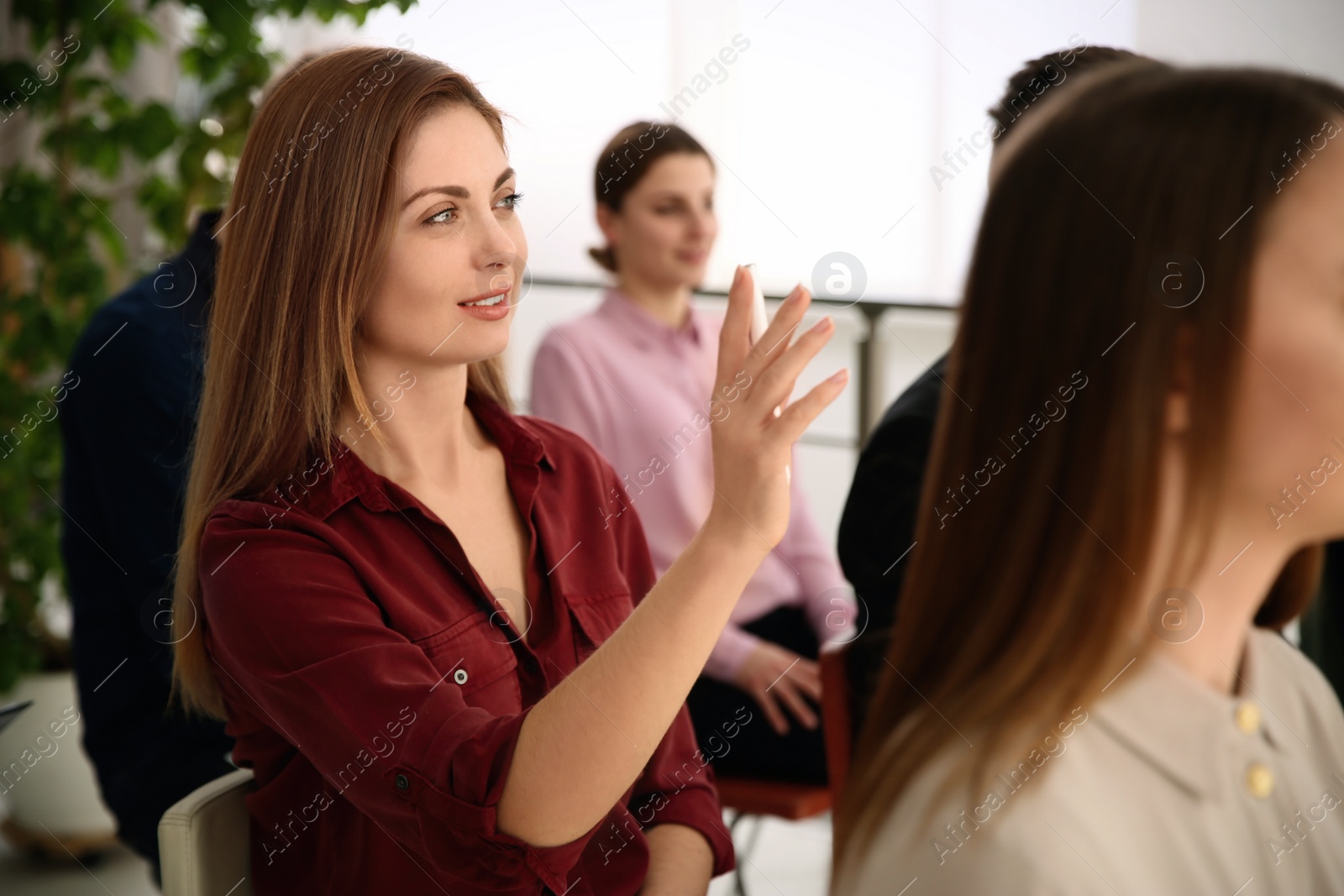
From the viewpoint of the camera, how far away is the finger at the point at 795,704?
6.53ft

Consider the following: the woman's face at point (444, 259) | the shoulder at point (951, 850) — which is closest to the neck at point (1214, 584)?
the shoulder at point (951, 850)

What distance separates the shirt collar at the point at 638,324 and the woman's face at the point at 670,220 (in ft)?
0.23

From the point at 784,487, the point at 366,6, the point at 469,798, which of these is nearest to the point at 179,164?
the point at 366,6

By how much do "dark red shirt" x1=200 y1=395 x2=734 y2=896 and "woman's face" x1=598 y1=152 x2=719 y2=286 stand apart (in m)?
1.05

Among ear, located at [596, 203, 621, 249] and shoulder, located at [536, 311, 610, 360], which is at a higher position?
ear, located at [596, 203, 621, 249]

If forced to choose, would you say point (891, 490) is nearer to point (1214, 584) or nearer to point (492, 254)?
point (492, 254)

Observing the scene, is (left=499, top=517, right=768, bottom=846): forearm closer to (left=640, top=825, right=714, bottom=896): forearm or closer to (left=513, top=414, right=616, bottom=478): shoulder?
(left=640, top=825, right=714, bottom=896): forearm

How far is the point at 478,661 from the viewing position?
3.90ft

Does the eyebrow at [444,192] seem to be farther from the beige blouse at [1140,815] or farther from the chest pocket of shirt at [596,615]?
the beige blouse at [1140,815]

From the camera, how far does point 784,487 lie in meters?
0.78

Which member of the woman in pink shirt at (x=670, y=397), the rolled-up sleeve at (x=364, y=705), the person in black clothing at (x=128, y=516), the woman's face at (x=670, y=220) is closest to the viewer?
the rolled-up sleeve at (x=364, y=705)

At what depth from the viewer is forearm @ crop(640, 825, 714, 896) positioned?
125 cm

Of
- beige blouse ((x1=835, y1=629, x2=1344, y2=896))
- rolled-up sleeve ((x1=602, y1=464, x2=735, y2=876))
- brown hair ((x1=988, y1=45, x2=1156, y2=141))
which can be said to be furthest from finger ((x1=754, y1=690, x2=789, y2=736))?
beige blouse ((x1=835, y1=629, x2=1344, y2=896))

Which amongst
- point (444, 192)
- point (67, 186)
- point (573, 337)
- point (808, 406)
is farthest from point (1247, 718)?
point (67, 186)
